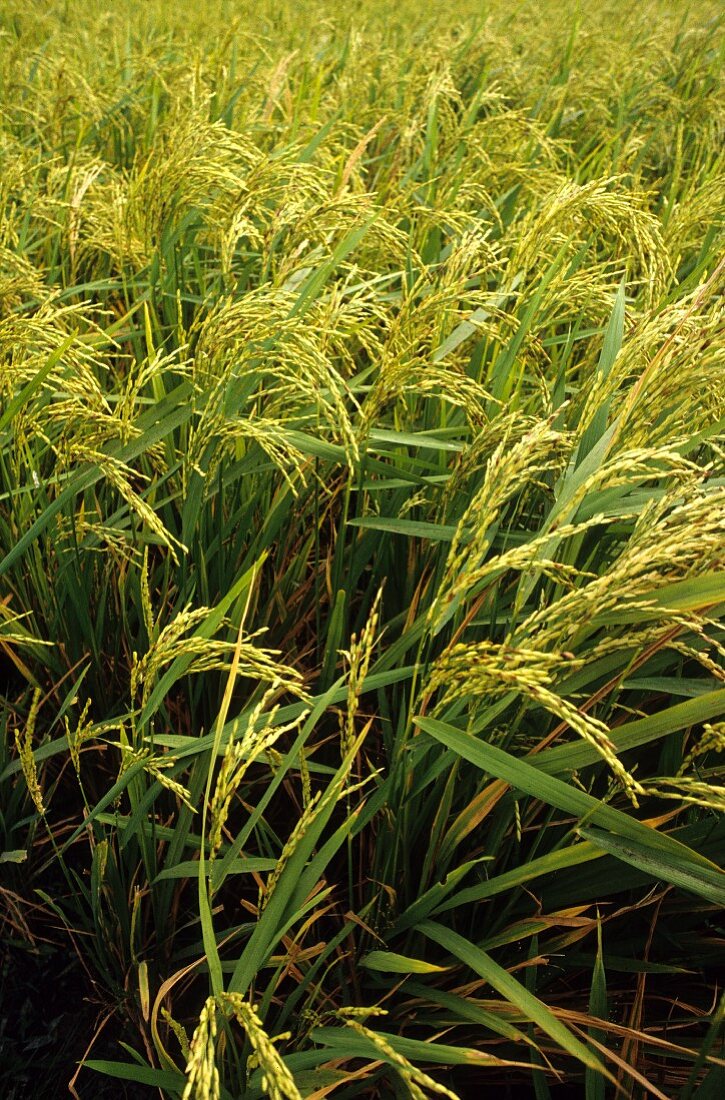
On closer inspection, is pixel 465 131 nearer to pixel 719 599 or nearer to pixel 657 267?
pixel 657 267

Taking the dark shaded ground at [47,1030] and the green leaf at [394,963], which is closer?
the green leaf at [394,963]

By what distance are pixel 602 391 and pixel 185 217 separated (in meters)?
1.10

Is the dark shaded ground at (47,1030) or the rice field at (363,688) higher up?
the rice field at (363,688)

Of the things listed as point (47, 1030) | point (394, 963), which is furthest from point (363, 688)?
point (47, 1030)

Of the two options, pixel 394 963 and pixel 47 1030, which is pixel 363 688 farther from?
pixel 47 1030

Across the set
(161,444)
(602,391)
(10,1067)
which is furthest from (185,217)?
(10,1067)

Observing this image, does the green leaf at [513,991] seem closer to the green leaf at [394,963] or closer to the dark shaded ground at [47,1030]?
the green leaf at [394,963]

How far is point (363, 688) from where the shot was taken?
3.41 feet

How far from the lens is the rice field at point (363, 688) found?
0.85 m

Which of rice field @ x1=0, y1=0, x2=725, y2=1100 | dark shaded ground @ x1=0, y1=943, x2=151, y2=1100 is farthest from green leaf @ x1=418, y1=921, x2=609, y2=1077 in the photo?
dark shaded ground @ x1=0, y1=943, x2=151, y2=1100

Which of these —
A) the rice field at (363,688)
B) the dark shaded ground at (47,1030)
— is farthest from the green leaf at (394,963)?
the dark shaded ground at (47,1030)

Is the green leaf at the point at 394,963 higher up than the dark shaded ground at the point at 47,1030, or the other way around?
the green leaf at the point at 394,963

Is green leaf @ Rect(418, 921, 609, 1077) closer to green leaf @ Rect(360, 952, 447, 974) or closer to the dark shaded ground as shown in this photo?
green leaf @ Rect(360, 952, 447, 974)

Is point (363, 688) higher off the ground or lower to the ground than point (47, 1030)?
higher
